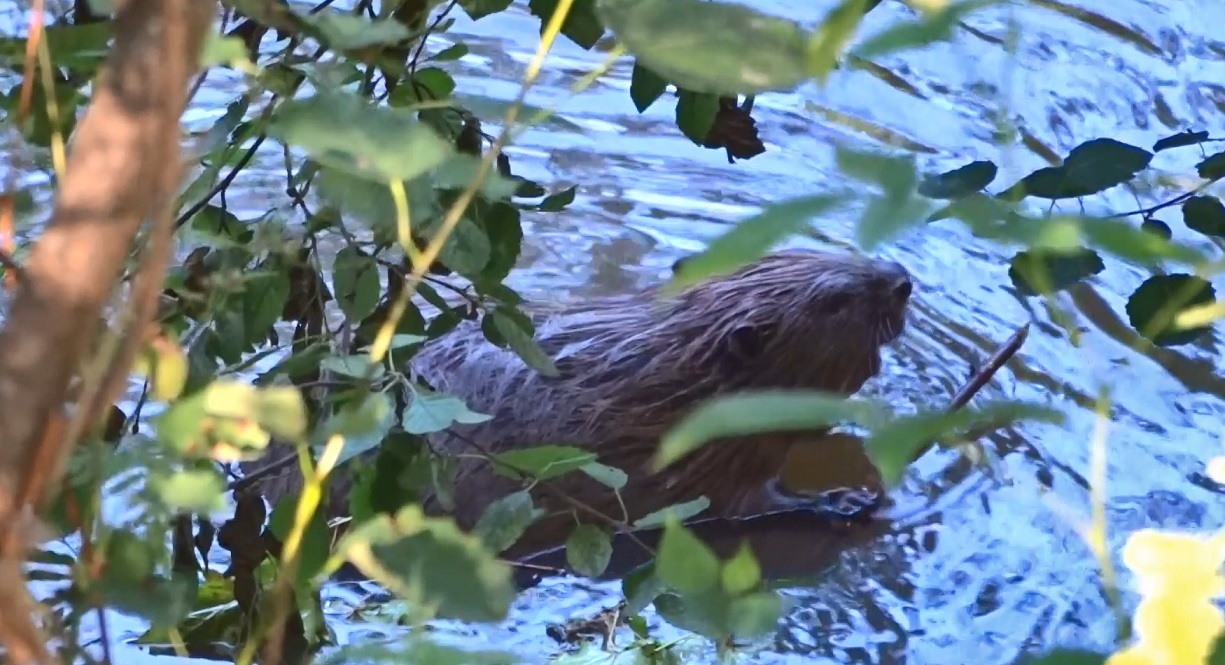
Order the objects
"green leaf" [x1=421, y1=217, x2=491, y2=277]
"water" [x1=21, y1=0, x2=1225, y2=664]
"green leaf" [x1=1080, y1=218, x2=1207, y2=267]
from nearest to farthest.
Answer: "green leaf" [x1=1080, y1=218, x2=1207, y2=267] → "green leaf" [x1=421, y1=217, x2=491, y2=277] → "water" [x1=21, y1=0, x2=1225, y2=664]

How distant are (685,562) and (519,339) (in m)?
0.61

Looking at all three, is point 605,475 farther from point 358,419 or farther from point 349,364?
point 358,419

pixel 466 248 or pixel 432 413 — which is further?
pixel 466 248

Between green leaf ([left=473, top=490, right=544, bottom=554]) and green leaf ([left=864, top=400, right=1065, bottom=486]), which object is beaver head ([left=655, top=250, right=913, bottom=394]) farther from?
green leaf ([left=864, top=400, right=1065, bottom=486])

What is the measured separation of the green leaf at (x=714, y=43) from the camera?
518mm

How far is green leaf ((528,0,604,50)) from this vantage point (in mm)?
1062

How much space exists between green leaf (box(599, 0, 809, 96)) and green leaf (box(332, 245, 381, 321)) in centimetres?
53

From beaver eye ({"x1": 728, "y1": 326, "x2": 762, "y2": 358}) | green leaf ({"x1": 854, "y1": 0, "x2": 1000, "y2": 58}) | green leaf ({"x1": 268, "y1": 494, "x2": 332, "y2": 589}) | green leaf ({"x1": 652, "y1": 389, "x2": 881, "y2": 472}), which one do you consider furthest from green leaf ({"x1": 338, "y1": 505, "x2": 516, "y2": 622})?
beaver eye ({"x1": 728, "y1": 326, "x2": 762, "y2": 358})

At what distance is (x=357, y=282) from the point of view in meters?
1.09

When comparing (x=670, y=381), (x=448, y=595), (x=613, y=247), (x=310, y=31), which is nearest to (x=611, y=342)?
(x=670, y=381)

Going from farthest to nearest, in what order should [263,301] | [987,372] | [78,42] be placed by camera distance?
[987,372] < [263,301] < [78,42]

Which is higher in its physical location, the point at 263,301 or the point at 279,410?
the point at 279,410

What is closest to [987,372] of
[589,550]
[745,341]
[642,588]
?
[745,341]

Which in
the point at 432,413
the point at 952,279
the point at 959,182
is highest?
the point at 959,182
